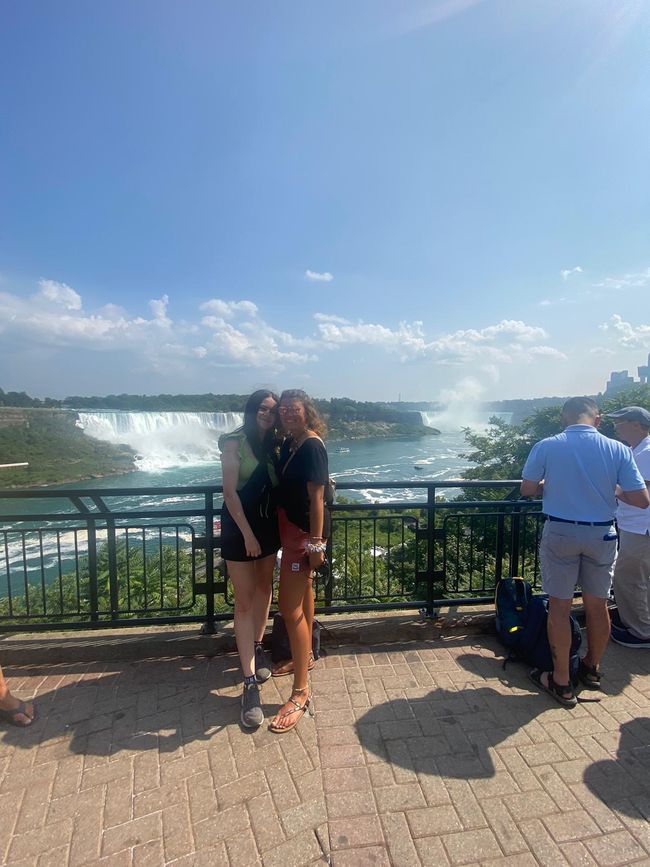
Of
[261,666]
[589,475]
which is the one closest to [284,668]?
[261,666]

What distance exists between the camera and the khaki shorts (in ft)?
9.00

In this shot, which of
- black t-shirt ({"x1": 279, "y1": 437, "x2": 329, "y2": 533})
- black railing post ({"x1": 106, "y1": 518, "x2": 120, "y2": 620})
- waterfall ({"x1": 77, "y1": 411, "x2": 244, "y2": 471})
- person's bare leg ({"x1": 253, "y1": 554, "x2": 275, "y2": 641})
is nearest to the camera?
black t-shirt ({"x1": 279, "y1": 437, "x2": 329, "y2": 533})

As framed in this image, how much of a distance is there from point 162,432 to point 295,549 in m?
64.0

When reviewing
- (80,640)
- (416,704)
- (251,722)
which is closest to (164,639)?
(80,640)

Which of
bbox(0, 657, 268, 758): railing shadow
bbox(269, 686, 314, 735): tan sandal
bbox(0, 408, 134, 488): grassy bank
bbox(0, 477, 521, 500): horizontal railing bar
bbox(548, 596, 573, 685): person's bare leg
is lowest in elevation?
bbox(0, 408, 134, 488): grassy bank

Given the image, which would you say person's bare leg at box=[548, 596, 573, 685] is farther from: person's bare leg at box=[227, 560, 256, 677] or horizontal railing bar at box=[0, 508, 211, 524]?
horizontal railing bar at box=[0, 508, 211, 524]

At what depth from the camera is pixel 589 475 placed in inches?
107

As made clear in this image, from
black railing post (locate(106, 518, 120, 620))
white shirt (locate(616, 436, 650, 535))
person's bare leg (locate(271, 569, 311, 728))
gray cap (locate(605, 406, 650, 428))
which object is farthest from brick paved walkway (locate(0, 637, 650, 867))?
gray cap (locate(605, 406, 650, 428))

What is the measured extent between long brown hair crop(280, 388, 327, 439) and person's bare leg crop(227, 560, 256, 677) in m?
0.96

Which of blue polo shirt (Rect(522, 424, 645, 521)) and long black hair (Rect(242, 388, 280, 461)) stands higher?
long black hair (Rect(242, 388, 280, 461))

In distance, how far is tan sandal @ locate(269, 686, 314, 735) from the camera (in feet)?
8.43

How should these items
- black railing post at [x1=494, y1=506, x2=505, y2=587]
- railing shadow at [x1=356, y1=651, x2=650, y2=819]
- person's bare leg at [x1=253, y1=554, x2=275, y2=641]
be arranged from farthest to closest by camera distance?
black railing post at [x1=494, y1=506, x2=505, y2=587], person's bare leg at [x1=253, y1=554, x2=275, y2=641], railing shadow at [x1=356, y1=651, x2=650, y2=819]

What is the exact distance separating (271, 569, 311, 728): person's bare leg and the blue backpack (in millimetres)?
1496

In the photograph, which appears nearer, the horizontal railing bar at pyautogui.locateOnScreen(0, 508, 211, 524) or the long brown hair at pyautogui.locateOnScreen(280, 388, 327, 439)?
the long brown hair at pyautogui.locateOnScreen(280, 388, 327, 439)
